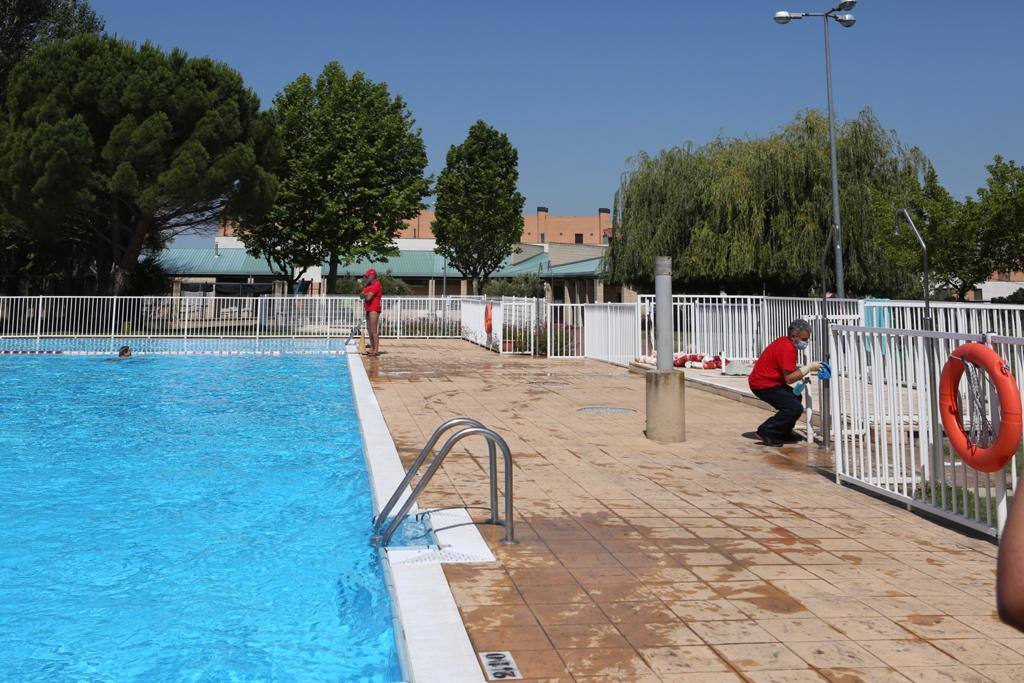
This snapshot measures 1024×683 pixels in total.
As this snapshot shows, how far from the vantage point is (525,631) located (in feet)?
12.4

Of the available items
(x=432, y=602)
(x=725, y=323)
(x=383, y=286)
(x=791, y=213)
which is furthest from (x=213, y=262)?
(x=432, y=602)

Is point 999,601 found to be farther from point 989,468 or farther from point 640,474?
point 640,474

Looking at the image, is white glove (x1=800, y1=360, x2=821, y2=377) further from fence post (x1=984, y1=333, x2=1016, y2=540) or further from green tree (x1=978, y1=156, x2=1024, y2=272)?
green tree (x1=978, y1=156, x2=1024, y2=272)

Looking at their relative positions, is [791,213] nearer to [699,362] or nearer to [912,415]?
[699,362]

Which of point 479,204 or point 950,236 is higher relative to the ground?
point 479,204

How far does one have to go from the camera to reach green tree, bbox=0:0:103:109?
1369 inches

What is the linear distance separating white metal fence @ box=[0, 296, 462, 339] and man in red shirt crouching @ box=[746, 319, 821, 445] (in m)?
22.3

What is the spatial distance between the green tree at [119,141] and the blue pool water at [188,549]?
19041 millimetres

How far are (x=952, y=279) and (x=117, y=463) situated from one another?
34.9 metres

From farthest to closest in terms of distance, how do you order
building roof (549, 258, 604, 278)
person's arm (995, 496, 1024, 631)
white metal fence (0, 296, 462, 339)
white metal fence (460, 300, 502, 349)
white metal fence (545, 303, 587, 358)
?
building roof (549, 258, 604, 278) < white metal fence (0, 296, 462, 339) < white metal fence (460, 300, 502, 349) < white metal fence (545, 303, 587, 358) < person's arm (995, 496, 1024, 631)

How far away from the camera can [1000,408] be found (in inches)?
198

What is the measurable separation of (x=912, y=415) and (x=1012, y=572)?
6039mm

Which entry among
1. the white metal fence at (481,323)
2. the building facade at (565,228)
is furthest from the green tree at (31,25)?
the building facade at (565,228)

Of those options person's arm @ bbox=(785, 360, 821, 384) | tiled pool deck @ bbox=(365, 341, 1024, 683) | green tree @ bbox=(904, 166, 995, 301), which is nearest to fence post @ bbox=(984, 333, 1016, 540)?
tiled pool deck @ bbox=(365, 341, 1024, 683)
